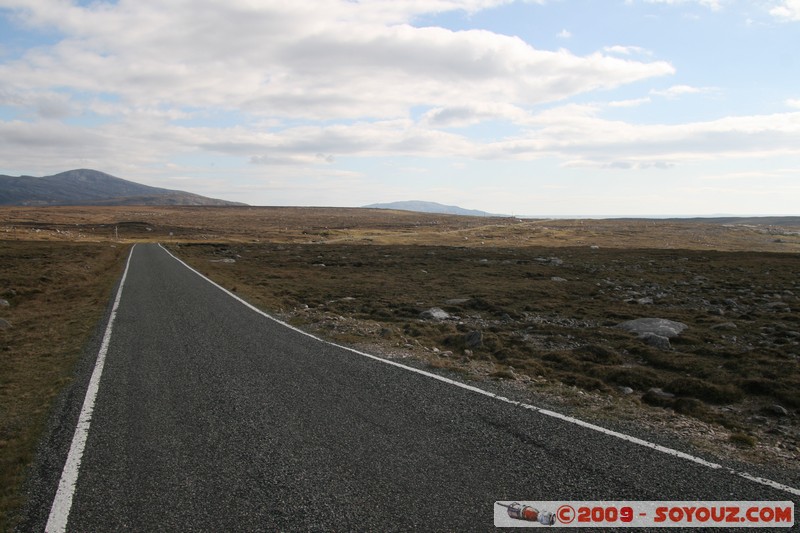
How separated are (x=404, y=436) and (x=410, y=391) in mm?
2161

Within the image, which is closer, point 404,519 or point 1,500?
point 404,519

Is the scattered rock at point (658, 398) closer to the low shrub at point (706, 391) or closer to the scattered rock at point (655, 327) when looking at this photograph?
the low shrub at point (706, 391)

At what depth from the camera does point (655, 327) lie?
56.2ft

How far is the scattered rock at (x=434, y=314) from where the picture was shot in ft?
64.2

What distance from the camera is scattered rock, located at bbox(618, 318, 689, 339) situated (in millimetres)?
16578

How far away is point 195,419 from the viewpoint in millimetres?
7934

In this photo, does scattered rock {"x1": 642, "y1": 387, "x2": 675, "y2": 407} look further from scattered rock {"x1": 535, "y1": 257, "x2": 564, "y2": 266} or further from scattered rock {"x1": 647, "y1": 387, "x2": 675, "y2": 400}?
scattered rock {"x1": 535, "y1": 257, "x2": 564, "y2": 266}

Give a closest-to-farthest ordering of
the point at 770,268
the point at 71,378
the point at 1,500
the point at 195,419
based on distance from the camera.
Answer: the point at 1,500 → the point at 195,419 → the point at 71,378 → the point at 770,268

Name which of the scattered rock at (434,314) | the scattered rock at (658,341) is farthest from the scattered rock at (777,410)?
the scattered rock at (434,314)

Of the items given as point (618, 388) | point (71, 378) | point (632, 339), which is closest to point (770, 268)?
point (632, 339)

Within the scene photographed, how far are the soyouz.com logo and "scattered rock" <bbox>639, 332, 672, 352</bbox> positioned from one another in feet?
32.6

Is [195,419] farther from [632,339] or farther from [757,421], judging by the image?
Answer: [632,339]

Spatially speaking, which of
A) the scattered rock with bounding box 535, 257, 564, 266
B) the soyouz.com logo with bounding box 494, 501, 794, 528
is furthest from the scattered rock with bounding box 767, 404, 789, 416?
the scattered rock with bounding box 535, 257, 564, 266

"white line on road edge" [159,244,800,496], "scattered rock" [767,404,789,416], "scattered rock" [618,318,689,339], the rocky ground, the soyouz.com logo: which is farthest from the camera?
"scattered rock" [618,318,689,339]
